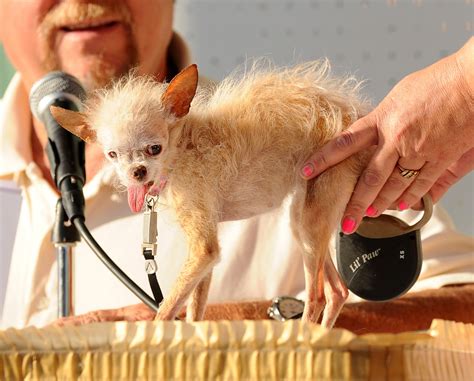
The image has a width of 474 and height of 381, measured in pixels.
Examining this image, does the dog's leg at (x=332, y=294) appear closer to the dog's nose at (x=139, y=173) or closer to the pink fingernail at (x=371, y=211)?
the pink fingernail at (x=371, y=211)

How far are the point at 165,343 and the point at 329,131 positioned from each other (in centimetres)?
24

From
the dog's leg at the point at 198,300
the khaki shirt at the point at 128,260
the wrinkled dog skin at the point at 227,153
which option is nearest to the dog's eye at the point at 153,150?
the wrinkled dog skin at the point at 227,153

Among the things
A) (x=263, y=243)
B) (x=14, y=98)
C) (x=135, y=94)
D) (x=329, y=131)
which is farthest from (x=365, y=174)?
(x=14, y=98)

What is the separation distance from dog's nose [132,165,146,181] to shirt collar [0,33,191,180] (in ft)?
2.96

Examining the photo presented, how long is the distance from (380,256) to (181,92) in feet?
0.83

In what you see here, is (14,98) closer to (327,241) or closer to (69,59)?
(69,59)

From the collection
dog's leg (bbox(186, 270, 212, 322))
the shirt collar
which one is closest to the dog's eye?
dog's leg (bbox(186, 270, 212, 322))

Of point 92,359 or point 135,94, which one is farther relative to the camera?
point 135,94

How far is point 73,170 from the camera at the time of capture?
0.70m

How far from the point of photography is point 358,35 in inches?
61.8

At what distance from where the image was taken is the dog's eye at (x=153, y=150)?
0.50 metres

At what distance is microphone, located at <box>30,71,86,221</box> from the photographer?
2.25 feet

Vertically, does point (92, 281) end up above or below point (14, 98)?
below

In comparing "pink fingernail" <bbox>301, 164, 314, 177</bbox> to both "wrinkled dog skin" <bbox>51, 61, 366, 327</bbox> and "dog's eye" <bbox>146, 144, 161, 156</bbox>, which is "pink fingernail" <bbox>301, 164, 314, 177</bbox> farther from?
"dog's eye" <bbox>146, 144, 161, 156</bbox>
